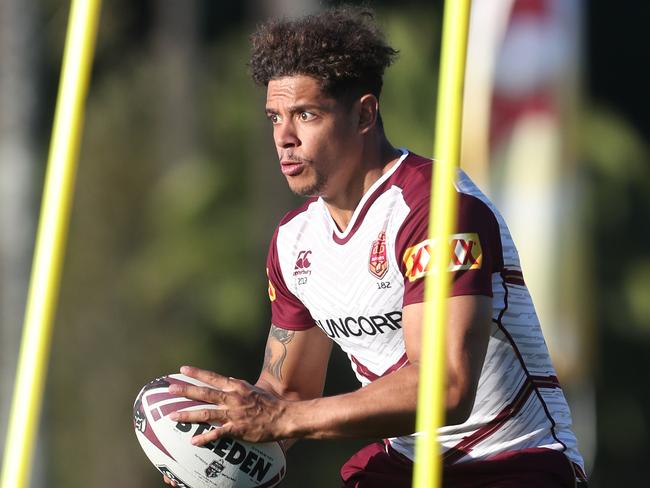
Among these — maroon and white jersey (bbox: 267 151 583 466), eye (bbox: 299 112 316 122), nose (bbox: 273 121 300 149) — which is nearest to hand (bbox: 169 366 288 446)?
maroon and white jersey (bbox: 267 151 583 466)

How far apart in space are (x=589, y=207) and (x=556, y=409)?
14.0 meters

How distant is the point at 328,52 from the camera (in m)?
5.78

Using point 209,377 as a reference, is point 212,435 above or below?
below

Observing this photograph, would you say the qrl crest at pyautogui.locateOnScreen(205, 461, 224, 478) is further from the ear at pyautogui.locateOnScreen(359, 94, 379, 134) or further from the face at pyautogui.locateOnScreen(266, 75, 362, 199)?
the ear at pyautogui.locateOnScreen(359, 94, 379, 134)

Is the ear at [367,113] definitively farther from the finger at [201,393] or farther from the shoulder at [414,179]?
the finger at [201,393]

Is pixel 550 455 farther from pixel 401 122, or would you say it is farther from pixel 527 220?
pixel 401 122

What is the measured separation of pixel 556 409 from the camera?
565 centimetres

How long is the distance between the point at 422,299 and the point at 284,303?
1153 mm

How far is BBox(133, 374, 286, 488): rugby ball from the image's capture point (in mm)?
5559

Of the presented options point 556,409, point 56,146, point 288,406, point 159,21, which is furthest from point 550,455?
point 159,21

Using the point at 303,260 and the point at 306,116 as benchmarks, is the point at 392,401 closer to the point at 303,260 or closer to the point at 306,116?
the point at 303,260

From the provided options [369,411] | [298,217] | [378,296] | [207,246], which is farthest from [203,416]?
[207,246]

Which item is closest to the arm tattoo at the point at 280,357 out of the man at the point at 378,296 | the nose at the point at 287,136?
the man at the point at 378,296

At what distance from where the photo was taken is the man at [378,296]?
17.0 feet
